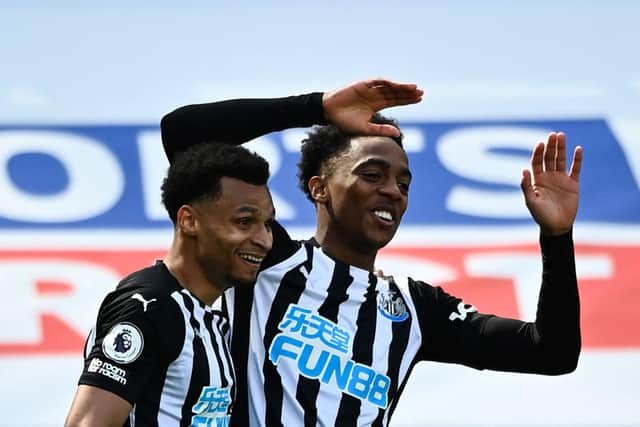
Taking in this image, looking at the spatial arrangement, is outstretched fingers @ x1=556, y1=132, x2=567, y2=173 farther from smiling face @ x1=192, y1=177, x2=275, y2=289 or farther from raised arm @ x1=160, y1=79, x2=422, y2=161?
smiling face @ x1=192, y1=177, x2=275, y2=289

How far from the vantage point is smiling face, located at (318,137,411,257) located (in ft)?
10.2

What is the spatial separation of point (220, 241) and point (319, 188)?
0.56 m

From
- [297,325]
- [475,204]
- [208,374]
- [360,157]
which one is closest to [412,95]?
[360,157]

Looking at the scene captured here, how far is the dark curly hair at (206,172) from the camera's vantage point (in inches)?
111

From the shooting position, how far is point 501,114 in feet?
15.1

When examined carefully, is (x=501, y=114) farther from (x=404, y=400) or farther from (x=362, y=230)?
(x=362, y=230)

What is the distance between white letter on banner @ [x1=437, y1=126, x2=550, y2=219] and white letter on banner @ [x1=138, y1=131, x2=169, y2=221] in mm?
1029

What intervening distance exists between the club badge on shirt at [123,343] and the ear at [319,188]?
0.84m

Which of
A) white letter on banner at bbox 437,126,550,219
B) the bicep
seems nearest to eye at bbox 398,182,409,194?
the bicep

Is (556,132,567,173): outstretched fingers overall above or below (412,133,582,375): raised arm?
above

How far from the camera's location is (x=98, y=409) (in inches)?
97.5

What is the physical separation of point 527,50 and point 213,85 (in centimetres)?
119

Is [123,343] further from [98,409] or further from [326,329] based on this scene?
[326,329]

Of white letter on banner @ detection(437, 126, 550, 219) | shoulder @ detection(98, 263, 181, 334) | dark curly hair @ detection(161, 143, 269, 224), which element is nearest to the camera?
shoulder @ detection(98, 263, 181, 334)
